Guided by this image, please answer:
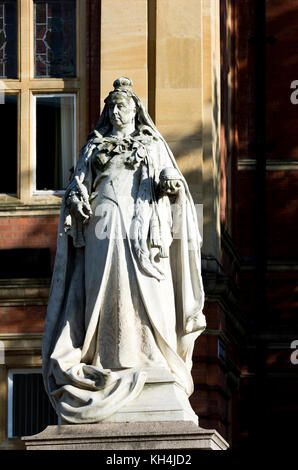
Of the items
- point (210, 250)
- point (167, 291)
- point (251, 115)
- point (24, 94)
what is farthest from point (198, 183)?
point (167, 291)

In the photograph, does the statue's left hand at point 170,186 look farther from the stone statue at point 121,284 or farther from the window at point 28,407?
the window at point 28,407

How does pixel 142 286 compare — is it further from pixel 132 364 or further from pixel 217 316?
pixel 217 316

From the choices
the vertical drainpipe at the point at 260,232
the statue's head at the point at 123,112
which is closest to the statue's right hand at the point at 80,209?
the statue's head at the point at 123,112

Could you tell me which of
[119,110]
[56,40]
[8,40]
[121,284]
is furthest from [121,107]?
[8,40]

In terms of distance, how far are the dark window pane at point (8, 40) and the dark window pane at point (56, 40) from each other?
0.26 m

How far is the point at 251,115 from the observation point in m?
21.9

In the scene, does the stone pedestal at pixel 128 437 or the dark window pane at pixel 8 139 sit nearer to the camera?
the stone pedestal at pixel 128 437

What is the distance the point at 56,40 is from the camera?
19281mm

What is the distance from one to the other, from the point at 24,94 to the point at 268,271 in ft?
13.3

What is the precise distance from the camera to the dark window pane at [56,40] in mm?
19234

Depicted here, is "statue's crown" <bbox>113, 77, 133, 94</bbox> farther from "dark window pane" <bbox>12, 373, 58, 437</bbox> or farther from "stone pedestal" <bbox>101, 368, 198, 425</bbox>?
"dark window pane" <bbox>12, 373, 58, 437</bbox>

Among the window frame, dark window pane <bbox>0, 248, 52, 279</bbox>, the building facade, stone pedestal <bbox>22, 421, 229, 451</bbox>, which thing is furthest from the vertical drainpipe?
stone pedestal <bbox>22, 421, 229, 451</bbox>

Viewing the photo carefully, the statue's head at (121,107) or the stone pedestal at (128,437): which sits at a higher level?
the statue's head at (121,107)

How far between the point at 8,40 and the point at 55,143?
130 cm
